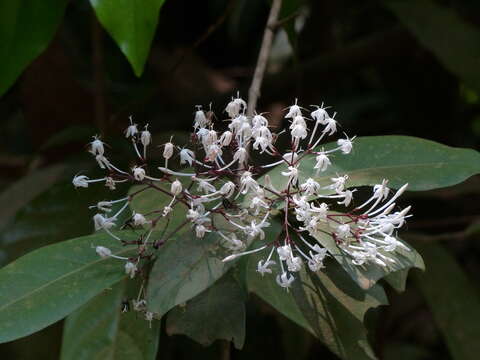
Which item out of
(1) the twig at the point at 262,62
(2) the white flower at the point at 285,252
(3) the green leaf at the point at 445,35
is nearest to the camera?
(2) the white flower at the point at 285,252

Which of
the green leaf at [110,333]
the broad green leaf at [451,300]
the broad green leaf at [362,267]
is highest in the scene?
the broad green leaf at [362,267]

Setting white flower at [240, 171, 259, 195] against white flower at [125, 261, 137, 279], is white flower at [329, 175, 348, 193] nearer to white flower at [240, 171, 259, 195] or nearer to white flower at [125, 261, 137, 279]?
white flower at [240, 171, 259, 195]

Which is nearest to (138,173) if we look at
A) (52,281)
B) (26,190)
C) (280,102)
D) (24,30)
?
(52,281)

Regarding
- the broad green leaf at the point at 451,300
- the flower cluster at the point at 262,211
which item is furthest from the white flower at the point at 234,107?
the broad green leaf at the point at 451,300

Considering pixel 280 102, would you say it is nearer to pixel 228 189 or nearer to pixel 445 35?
pixel 445 35

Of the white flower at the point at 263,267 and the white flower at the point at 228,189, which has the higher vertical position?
the white flower at the point at 228,189

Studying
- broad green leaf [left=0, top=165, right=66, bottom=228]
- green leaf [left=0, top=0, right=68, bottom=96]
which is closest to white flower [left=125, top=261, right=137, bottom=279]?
green leaf [left=0, top=0, right=68, bottom=96]

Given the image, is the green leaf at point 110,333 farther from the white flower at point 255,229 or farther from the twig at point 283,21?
the twig at point 283,21
